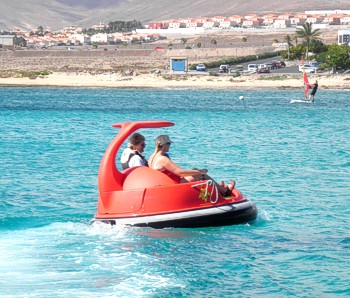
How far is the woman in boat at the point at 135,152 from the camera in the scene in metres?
15.4

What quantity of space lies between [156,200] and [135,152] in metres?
0.96

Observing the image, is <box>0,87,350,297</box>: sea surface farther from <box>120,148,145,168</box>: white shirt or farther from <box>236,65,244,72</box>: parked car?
<box>236,65,244,72</box>: parked car

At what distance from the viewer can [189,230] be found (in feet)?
50.0

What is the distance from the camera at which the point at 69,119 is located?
153 feet

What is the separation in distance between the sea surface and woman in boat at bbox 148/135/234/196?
79 centimetres

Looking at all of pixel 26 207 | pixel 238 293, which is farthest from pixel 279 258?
pixel 26 207

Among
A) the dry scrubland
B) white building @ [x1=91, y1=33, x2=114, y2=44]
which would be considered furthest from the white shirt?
white building @ [x1=91, y1=33, x2=114, y2=44]

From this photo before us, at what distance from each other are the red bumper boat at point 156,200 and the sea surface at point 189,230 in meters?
0.19

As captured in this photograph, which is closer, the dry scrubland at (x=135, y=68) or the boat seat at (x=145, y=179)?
the boat seat at (x=145, y=179)

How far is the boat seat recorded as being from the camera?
49.5 feet

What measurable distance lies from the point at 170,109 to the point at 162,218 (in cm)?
3968

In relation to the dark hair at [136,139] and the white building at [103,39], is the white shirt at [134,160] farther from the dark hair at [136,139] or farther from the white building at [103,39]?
the white building at [103,39]

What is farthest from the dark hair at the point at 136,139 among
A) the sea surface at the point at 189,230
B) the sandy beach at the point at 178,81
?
the sandy beach at the point at 178,81

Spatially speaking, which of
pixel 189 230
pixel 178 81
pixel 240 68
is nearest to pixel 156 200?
pixel 189 230
